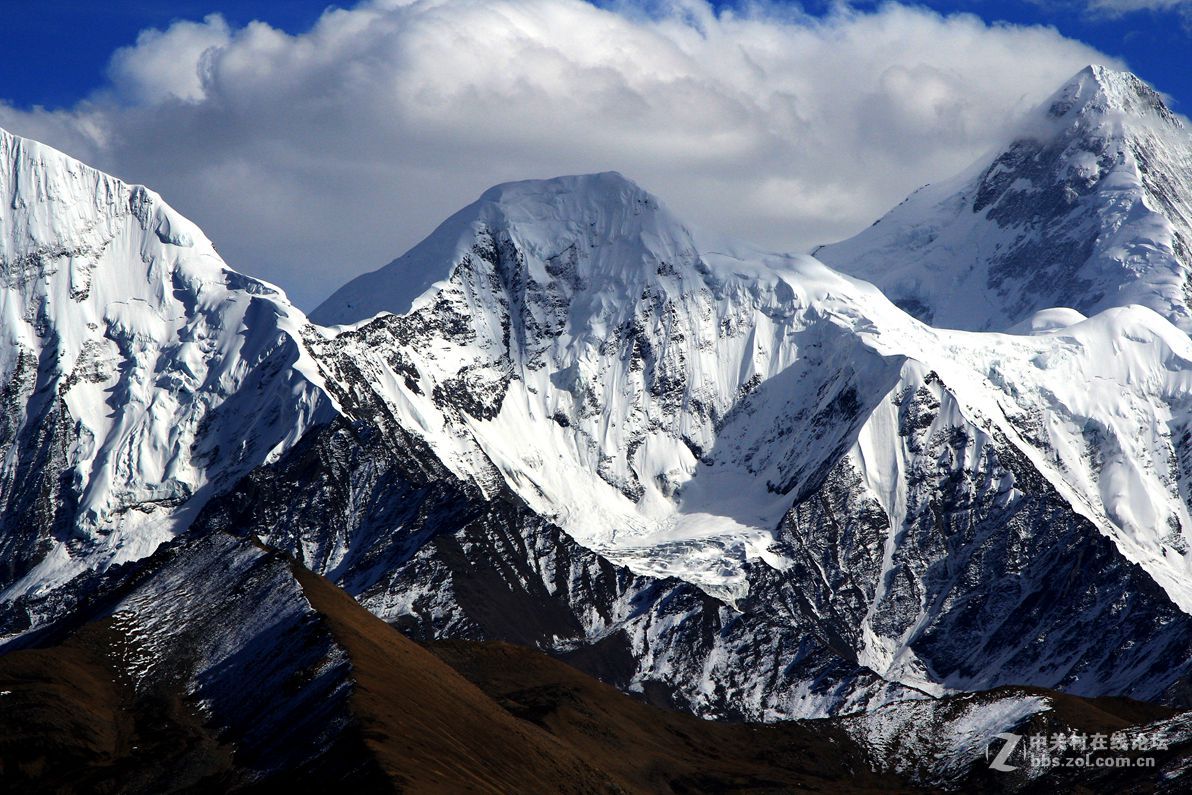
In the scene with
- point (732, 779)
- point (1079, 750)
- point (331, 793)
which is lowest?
point (1079, 750)

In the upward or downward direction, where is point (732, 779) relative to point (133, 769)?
downward

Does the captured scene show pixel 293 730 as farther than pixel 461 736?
No

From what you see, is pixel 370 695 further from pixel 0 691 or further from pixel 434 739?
pixel 0 691

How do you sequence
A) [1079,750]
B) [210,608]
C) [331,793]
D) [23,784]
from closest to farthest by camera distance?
[331,793]
[23,784]
[210,608]
[1079,750]

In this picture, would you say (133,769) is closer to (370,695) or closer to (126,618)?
(370,695)

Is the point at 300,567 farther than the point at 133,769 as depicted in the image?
Yes

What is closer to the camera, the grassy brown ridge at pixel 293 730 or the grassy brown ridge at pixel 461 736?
the grassy brown ridge at pixel 293 730

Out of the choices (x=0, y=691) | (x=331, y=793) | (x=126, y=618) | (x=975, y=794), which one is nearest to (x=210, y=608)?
(x=126, y=618)

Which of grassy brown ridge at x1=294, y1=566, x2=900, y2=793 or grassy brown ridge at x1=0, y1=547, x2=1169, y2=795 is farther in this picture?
grassy brown ridge at x1=294, y1=566, x2=900, y2=793

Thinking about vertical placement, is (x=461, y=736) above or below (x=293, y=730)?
below

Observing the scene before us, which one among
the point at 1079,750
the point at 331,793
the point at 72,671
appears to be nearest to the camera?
the point at 331,793
